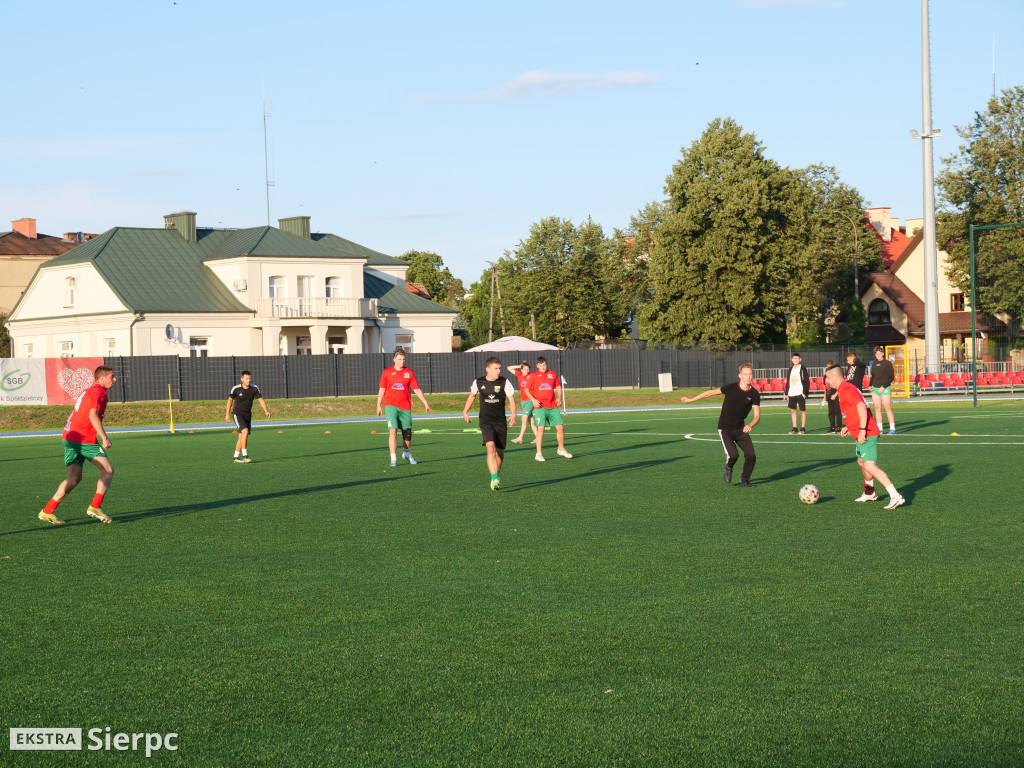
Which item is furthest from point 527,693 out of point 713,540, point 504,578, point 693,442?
point 693,442

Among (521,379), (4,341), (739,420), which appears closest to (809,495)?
(739,420)

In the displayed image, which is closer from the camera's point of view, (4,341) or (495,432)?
(495,432)

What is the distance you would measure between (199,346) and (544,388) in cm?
4138

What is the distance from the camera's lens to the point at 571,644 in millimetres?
6660

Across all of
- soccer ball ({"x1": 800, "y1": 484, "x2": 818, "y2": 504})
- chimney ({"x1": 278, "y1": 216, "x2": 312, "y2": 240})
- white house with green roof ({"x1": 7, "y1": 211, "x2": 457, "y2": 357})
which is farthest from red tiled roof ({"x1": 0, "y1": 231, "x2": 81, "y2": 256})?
soccer ball ({"x1": 800, "y1": 484, "x2": 818, "y2": 504})

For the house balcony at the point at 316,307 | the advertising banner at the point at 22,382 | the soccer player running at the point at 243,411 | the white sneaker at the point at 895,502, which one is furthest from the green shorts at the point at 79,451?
the house balcony at the point at 316,307

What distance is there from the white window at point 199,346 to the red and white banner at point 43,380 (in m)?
13.8

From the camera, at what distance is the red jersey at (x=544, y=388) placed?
2025cm

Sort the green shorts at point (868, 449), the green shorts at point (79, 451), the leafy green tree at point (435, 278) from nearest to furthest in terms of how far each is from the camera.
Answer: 1. the green shorts at point (79, 451)
2. the green shorts at point (868, 449)
3. the leafy green tree at point (435, 278)

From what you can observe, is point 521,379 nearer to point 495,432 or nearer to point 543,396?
point 543,396

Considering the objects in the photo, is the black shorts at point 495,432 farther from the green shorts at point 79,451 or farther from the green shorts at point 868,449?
the green shorts at point 79,451

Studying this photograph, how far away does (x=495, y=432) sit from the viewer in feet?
49.6

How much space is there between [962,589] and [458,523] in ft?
18.5

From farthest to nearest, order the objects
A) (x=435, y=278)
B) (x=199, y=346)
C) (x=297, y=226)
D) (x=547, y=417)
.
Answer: (x=435, y=278) → (x=297, y=226) → (x=199, y=346) → (x=547, y=417)
